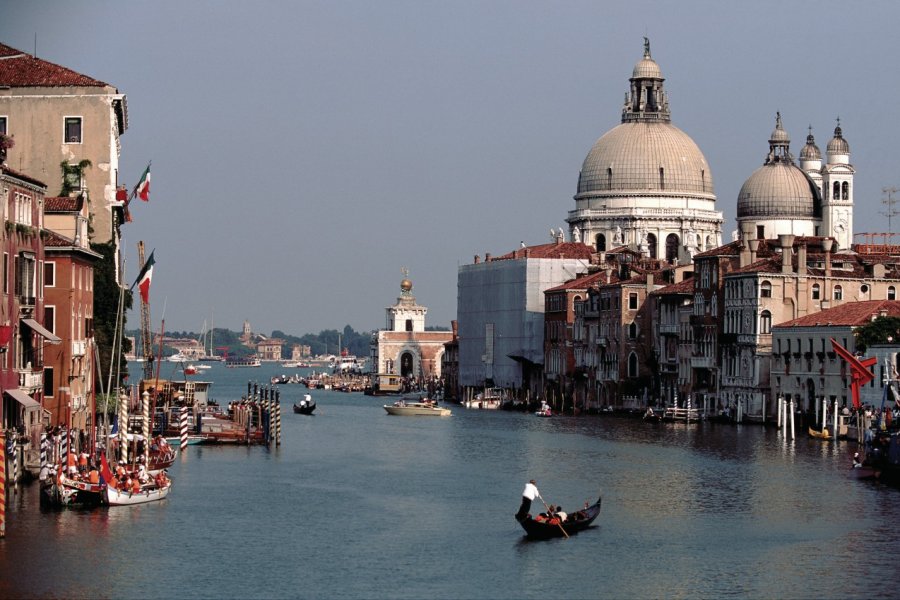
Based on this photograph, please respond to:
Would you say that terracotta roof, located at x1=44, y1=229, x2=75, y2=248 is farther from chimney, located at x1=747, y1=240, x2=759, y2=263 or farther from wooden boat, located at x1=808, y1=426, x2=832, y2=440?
chimney, located at x1=747, y1=240, x2=759, y2=263

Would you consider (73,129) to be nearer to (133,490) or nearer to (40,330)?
(40,330)

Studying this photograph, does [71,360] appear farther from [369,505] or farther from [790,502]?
[790,502]

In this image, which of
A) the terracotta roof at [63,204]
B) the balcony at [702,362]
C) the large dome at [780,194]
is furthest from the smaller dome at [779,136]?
the terracotta roof at [63,204]

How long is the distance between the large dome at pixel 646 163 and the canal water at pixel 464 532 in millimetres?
68701

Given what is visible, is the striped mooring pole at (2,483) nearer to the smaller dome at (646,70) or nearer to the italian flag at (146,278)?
the italian flag at (146,278)

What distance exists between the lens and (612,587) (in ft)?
112

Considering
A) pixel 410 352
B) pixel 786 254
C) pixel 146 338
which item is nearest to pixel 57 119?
pixel 146 338

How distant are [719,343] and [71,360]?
141 feet

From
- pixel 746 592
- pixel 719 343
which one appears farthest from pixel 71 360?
pixel 719 343

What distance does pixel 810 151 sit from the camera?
429ft

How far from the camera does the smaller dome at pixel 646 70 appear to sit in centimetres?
13500

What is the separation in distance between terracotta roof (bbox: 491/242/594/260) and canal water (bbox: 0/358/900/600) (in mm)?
55480

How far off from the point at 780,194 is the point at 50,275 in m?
80.4

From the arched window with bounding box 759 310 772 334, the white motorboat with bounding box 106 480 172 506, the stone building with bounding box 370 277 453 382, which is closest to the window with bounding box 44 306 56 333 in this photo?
the white motorboat with bounding box 106 480 172 506
